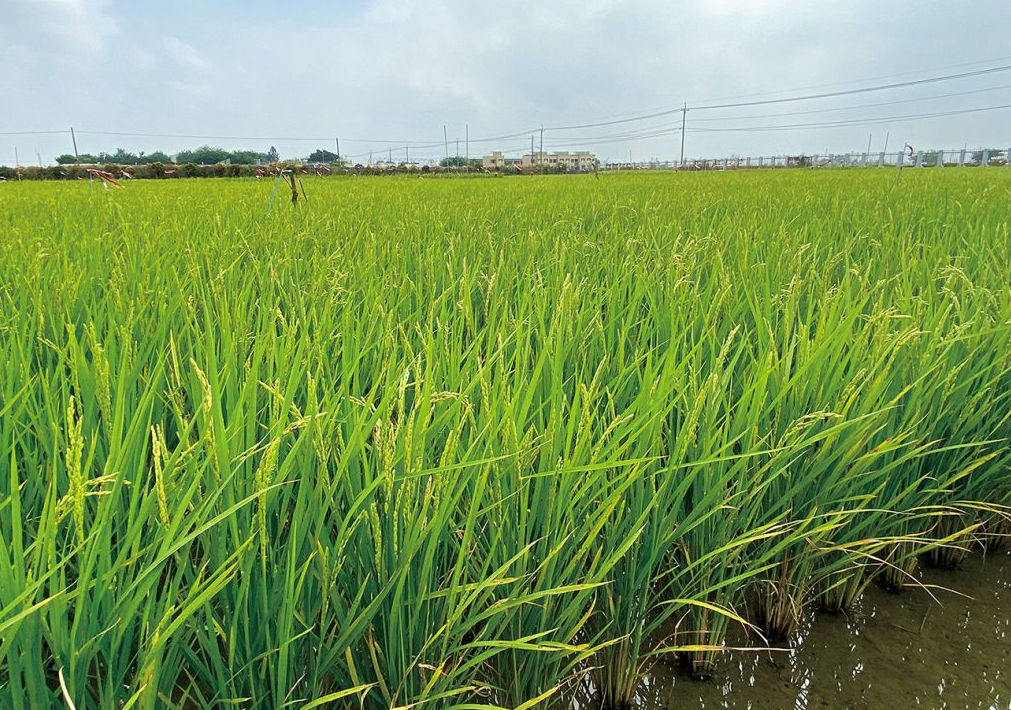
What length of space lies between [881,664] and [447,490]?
94 cm

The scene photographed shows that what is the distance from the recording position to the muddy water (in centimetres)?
100

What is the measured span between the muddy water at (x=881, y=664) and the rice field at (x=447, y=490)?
0.05 metres

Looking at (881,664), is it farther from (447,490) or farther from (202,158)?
(202,158)

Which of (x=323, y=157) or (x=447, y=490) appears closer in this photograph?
(x=447, y=490)

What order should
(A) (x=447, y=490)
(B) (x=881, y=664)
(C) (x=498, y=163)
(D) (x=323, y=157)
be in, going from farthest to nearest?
1. (C) (x=498, y=163)
2. (D) (x=323, y=157)
3. (B) (x=881, y=664)
4. (A) (x=447, y=490)

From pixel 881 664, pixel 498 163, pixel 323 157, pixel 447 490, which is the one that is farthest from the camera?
pixel 498 163

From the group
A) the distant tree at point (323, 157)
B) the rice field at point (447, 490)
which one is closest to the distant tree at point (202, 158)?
the distant tree at point (323, 157)

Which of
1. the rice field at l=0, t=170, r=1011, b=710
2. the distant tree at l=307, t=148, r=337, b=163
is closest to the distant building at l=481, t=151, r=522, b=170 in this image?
the distant tree at l=307, t=148, r=337, b=163

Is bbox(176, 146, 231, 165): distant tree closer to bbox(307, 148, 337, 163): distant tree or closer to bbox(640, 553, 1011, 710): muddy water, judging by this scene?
bbox(307, 148, 337, 163): distant tree

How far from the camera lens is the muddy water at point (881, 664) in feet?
3.30

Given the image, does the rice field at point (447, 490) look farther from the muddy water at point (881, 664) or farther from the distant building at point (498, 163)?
the distant building at point (498, 163)

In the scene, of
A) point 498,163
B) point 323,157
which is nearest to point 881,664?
point 323,157

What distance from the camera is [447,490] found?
0.69 metres

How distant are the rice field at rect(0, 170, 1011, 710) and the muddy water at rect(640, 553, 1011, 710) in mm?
47
